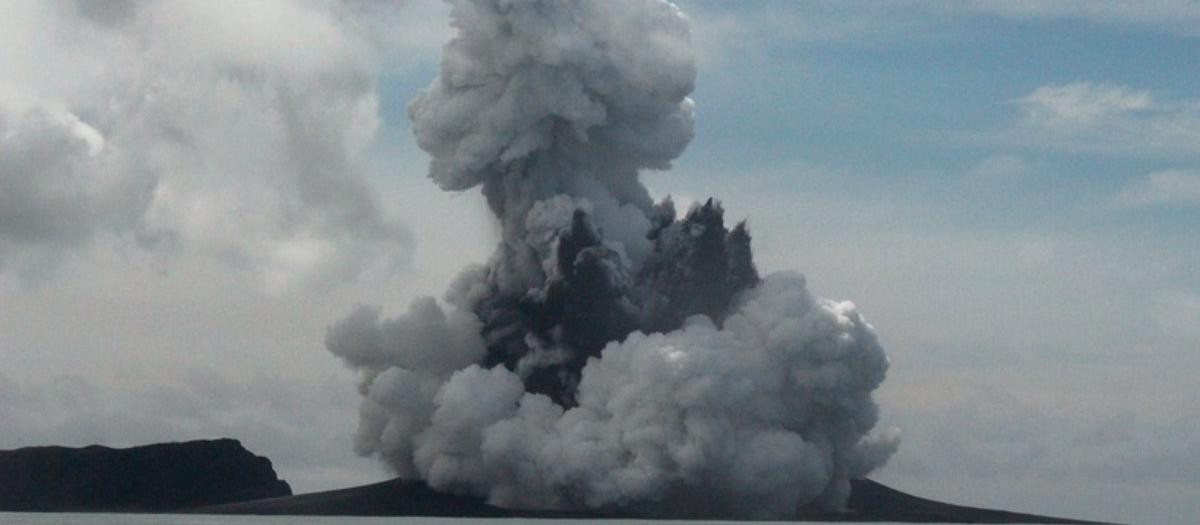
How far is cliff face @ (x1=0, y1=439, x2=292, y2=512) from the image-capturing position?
18138cm

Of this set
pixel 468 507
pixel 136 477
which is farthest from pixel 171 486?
pixel 468 507

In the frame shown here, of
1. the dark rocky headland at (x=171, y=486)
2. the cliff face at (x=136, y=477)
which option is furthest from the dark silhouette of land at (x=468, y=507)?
the cliff face at (x=136, y=477)

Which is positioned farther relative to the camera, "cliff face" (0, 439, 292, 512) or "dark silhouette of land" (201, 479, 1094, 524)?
"cliff face" (0, 439, 292, 512)

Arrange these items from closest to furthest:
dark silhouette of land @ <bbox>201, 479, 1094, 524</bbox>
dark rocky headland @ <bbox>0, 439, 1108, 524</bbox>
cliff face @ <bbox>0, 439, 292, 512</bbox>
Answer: dark silhouette of land @ <bbox>201, 479, 1094, 524</bbox>
dark rocky headland @ <bbox>0, 439, 1108, 524</bbox>
cliff face @ <bbox>0, 439, 292, 512</bbox>

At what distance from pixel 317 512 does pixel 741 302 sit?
45.9 m

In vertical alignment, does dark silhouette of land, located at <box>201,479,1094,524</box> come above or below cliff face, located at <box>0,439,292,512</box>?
below

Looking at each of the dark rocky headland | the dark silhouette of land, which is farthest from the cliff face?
the dark silhouette of land

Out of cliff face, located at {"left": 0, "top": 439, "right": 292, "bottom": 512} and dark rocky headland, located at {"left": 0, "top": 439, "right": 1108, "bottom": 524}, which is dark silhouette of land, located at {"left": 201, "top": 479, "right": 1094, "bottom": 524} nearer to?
dark rocky headland, located at {"left": 0, "top": 439, "right": 1108, "bottom": 524}

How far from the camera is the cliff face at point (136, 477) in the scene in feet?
595

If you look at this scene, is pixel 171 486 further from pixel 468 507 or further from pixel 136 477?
pixel 468 507

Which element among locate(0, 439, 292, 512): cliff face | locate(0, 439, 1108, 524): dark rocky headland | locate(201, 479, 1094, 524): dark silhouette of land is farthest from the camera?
locate(0, 439, 292, 512): cliff face

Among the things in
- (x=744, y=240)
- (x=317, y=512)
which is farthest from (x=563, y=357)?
(x=317, y=512)

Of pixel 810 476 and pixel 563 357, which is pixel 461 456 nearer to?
pixel 563 357

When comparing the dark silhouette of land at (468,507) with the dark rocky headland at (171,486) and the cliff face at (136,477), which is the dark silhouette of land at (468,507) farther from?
the cliff face at (136,477)
